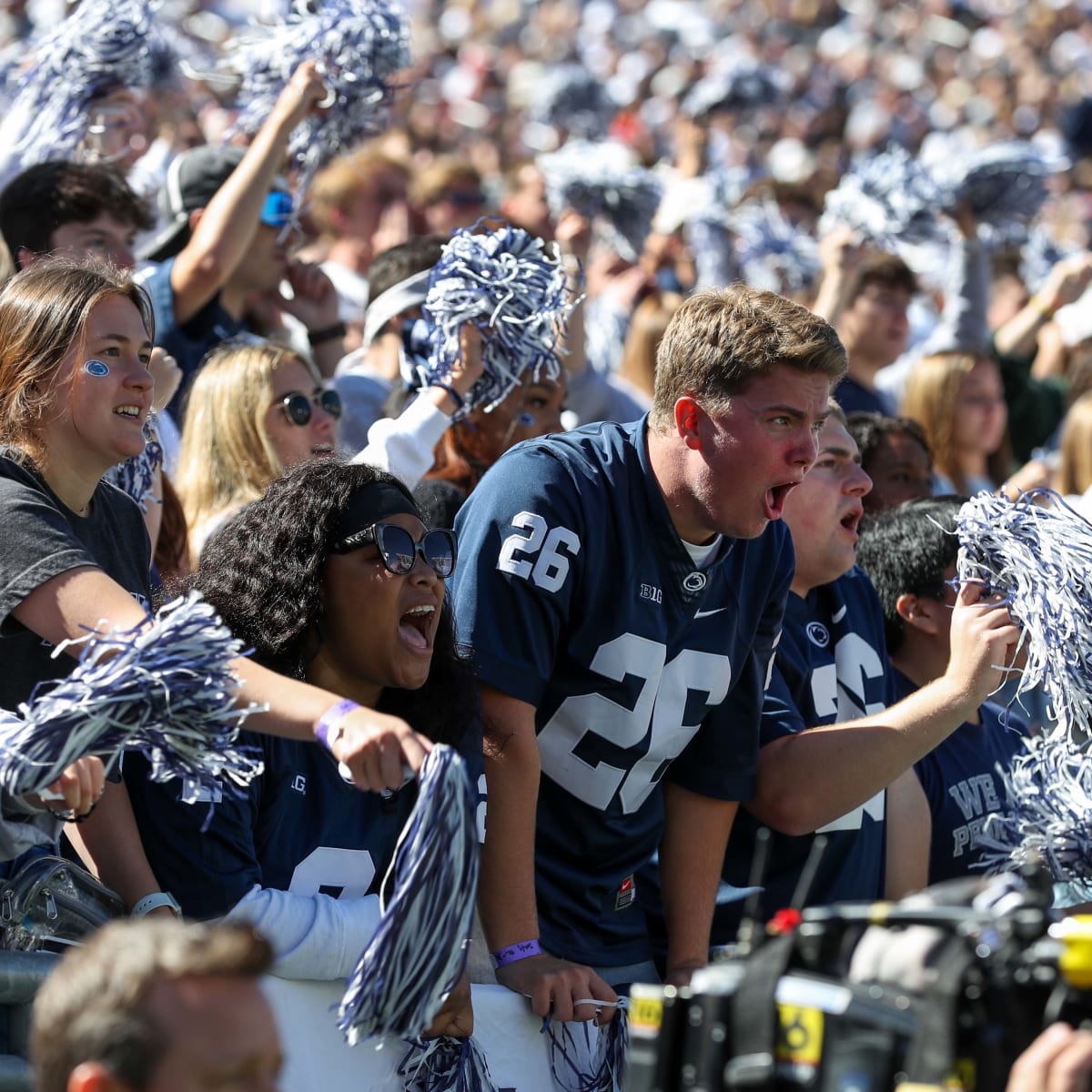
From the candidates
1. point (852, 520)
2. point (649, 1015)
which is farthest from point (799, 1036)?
point (852, 520)

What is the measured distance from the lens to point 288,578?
10.9ft

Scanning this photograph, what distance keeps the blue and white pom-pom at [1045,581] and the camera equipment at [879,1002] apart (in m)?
1.47

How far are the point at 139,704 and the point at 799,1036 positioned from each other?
114 centimetres

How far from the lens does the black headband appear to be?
11.0ft

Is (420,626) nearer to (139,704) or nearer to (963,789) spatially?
(139,704)

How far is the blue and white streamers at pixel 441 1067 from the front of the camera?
3.21m

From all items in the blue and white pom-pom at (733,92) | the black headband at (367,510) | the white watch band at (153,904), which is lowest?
the blue and white pom-pom at (733,92)

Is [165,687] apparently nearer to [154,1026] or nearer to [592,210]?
[154,1026]

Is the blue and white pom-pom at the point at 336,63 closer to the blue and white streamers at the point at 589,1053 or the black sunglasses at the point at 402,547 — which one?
the black sunglasses at the point at 402,547

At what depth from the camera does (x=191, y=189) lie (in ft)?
19.1

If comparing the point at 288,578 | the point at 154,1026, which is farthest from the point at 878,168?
the point at 154,1026

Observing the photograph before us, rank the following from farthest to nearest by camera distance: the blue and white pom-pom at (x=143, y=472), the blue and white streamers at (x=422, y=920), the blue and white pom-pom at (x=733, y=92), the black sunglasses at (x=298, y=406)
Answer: the blue and white pom-pom at (x=733, y=92) < the black sunglasses at (x=298, y=406) < the blue and white pom-pom at (x=143, y=472) < the blue and white streamers at (x=422, y=920)

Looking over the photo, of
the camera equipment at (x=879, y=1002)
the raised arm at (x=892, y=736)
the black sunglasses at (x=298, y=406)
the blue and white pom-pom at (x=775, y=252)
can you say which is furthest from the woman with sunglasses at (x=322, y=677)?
the blue and white pom-pom at (x=775, y=252)

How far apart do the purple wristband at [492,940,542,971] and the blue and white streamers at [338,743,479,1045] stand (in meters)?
0.63
